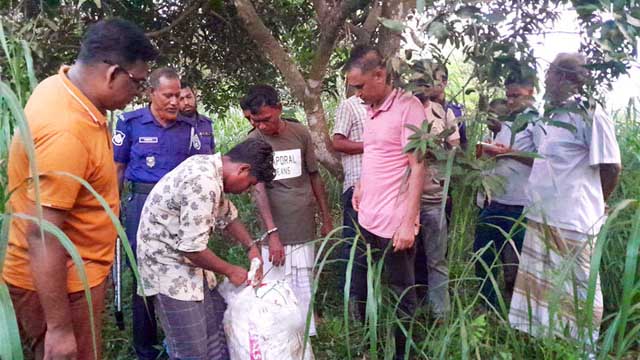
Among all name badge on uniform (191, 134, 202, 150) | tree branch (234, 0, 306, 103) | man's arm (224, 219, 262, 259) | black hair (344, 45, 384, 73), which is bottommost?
man's arm (224, 219, 262, 259)

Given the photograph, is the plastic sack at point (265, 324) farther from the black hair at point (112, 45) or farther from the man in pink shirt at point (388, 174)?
the black hair at point (112, 45)

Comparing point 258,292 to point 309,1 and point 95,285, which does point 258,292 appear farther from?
point 309,1

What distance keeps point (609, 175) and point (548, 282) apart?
22.4 inches

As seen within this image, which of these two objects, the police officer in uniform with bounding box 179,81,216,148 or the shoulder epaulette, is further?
the police officer in uniform with bounding box 179,81,216,148

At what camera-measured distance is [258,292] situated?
Result: 8.07 feet

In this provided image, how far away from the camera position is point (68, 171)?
167cm

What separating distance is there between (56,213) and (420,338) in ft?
5.74

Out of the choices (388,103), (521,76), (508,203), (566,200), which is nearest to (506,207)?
(508,203)

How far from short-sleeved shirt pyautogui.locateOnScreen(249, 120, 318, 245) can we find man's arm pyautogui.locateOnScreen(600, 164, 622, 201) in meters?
1.53

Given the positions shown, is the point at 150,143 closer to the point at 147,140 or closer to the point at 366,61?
the point at 147,140

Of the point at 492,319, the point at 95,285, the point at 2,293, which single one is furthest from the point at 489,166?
the point at 2,293

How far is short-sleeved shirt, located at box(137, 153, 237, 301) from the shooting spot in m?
2.23

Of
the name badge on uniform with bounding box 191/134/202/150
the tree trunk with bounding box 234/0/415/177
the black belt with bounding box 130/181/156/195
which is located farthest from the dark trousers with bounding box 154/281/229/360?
the tree trunk with bounding box 234/0/415/177

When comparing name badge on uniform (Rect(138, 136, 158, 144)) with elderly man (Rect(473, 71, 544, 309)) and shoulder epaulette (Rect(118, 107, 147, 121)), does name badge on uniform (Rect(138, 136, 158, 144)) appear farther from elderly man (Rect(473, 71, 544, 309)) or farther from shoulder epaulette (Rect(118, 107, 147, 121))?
elderly man (Rect(473, 71, 544, 309))
